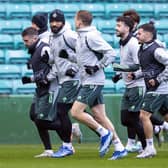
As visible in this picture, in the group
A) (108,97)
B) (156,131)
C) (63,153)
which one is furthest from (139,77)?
(108,97)

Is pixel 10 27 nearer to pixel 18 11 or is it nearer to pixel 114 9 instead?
pixel 18 11

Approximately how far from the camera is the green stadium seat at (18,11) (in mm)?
20281

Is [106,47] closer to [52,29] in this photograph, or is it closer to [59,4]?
[52,29]

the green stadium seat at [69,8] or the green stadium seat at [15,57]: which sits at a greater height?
the green stadium seat at [69,8]

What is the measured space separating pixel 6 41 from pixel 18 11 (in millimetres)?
1062

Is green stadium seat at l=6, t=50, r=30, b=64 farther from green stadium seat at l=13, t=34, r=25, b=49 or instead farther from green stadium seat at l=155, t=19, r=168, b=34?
green stadium seat at l=155, t=19, r=168, b=34

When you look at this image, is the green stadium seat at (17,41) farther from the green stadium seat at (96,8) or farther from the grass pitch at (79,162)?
the grass pitch at (79,162)

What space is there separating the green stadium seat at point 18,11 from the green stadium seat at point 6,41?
816mm

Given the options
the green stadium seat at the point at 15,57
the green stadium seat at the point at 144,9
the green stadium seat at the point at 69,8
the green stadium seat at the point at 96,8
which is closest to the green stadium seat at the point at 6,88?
Answer: the green stadium seat at the point at 15,57

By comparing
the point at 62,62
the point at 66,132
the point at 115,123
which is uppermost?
the point at 62,62

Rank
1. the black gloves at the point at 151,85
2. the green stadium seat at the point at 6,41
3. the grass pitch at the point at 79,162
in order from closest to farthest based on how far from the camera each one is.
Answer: the grass pitch at the point at 79,162
the black gloves at the point at 151,85
the green stadium seat at the point at 6,41

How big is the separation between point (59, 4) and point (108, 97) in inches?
202

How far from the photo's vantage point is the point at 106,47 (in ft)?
36.0

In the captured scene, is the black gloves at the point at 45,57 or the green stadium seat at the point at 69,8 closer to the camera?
the black gloves at the point at 45,57
